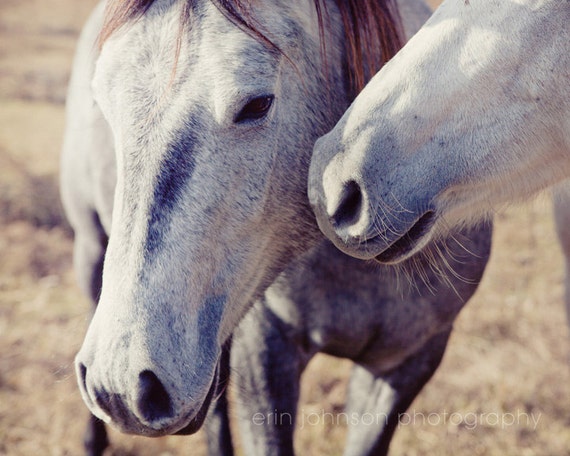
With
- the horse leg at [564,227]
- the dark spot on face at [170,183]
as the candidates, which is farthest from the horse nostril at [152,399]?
the horse leg at [564,227]

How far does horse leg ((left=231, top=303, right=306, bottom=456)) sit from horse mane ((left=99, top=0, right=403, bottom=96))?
0.74 meters

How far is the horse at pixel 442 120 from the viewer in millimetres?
1237

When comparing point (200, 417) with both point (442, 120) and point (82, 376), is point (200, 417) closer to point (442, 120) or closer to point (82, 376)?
point (82, 376)

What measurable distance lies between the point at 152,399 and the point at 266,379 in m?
0.61

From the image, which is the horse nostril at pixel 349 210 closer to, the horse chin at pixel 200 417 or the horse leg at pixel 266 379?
the horse chin at pixel 200 417

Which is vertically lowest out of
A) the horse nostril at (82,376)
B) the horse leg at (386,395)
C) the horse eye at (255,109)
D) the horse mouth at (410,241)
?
the horse leg at (386,395)

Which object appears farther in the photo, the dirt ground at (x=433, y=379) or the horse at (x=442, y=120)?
the dirt ground at (x=433, y=379)

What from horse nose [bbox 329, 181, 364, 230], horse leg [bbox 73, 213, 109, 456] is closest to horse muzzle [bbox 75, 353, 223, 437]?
horse nose [bbox 329, 181, 364, 230]

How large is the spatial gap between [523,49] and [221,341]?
0.92 m

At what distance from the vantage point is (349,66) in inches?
62.1

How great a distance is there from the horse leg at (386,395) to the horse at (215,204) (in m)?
0.30

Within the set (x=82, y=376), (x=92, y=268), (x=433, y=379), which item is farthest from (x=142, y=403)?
(x=433, y=379)

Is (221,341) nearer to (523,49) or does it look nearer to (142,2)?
(142,2)

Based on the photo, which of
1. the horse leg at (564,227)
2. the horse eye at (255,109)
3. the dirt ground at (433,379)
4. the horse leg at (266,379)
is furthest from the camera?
the dirt ground at (433,379)
